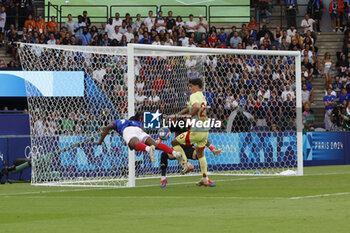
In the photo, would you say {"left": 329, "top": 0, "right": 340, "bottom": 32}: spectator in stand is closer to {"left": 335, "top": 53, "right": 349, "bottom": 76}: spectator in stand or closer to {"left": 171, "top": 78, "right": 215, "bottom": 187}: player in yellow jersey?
{"left": 335, "top": 53, "right": 349, "bottom": 76}: spectator in stand

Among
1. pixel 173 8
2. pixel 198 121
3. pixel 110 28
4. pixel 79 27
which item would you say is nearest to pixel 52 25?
pixel 79 27

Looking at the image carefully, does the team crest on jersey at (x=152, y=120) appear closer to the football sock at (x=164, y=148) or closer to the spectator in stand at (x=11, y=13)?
the football sock at (x=164, y=148)

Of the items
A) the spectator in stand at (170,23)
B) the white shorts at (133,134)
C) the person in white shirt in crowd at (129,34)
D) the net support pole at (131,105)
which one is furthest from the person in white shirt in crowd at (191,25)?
the white shorts at (133,134)

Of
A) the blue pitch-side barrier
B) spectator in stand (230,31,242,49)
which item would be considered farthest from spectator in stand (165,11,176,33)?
the blue pitch-side barrier

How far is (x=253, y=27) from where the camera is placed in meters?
33.5

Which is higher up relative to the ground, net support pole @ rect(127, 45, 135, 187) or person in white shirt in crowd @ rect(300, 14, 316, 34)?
person in white shirt in crowd @ rect(300, 14, 316, 34)

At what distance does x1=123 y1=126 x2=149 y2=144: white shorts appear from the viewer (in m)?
15.8

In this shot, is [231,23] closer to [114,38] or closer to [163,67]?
[114,38]

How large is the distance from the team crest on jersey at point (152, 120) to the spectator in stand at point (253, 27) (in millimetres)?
12199

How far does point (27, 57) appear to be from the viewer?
1922 cm

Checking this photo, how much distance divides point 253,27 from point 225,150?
1117cm

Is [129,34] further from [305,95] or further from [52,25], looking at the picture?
[305,95]

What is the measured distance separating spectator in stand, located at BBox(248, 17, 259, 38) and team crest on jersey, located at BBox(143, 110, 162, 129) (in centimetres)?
1220

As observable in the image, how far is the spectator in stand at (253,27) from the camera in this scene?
3297cm
